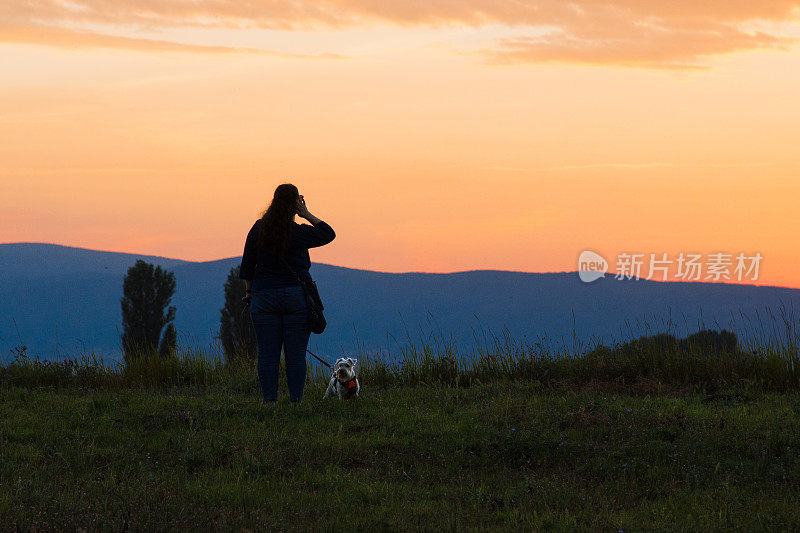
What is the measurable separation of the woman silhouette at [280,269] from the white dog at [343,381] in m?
0.69

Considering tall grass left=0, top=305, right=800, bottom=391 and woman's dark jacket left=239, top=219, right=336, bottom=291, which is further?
tall grass left=0, top=305, right=800, bottom=391

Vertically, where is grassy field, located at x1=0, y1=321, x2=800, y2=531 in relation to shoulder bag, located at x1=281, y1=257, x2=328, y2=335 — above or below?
below

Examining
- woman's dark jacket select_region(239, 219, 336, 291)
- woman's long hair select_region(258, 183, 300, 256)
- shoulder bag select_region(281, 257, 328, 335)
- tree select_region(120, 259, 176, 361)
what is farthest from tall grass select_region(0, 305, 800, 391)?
tree select_region(120, 259, 176, 361)

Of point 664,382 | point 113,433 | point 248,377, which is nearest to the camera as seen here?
point 113,433

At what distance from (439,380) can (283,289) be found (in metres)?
3.98

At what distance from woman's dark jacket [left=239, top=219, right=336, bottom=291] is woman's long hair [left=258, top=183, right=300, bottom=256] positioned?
0.12 metres

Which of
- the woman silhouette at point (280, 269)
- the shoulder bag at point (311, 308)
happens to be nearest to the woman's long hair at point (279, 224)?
the woman silhouette at point (280, 269)

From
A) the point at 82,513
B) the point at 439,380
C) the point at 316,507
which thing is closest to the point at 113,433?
the point at 82,513

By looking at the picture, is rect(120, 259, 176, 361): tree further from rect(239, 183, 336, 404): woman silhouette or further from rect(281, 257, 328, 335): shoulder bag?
rect(281, 257, 328, 335): shoulder bag

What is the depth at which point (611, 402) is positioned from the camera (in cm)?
1115

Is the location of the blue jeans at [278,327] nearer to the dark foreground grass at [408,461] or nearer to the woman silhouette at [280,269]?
the woman silhouette at [280,269]

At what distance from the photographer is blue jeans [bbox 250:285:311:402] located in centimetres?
1065

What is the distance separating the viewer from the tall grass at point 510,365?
13.4 meters

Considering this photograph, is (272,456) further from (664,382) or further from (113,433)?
(664,382)
